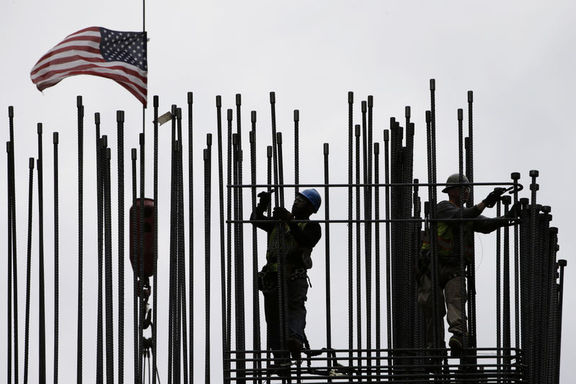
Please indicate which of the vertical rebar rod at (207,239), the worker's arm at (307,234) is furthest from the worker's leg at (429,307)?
the vertical rebar rod at (207,239)

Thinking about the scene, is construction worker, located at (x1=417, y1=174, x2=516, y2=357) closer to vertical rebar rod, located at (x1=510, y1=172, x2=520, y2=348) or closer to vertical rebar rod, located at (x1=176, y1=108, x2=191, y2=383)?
vertical rebar rod, located at (x1=510, y1=172, x2=520, y2=348)

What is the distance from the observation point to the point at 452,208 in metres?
28.2

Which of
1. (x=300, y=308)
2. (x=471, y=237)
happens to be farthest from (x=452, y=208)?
(x=300, y=308)

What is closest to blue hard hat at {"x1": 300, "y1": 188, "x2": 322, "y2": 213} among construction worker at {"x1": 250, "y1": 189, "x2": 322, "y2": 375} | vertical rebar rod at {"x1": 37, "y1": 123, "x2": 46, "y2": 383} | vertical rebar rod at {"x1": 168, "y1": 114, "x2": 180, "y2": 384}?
construction worker at {"x1": 250, "y1": 189, "x2": 322, "y2": 375}

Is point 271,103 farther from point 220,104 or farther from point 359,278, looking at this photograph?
point 359,278

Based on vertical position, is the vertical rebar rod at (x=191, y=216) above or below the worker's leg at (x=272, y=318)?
above

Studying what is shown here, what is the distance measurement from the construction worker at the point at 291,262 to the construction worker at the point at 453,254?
1487 mm

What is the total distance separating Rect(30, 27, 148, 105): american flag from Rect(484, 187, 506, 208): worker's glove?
514 cm

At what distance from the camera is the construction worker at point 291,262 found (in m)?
28.2

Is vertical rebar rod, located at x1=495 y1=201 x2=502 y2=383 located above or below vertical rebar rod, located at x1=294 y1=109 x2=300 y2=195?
below

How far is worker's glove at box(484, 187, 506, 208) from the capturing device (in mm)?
28031

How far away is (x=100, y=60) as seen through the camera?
3064 centimetres

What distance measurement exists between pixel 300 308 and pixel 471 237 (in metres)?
2.34

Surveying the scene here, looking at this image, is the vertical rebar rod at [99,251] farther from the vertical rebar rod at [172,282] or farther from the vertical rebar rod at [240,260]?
the vertical rebar rod at [240,260]
